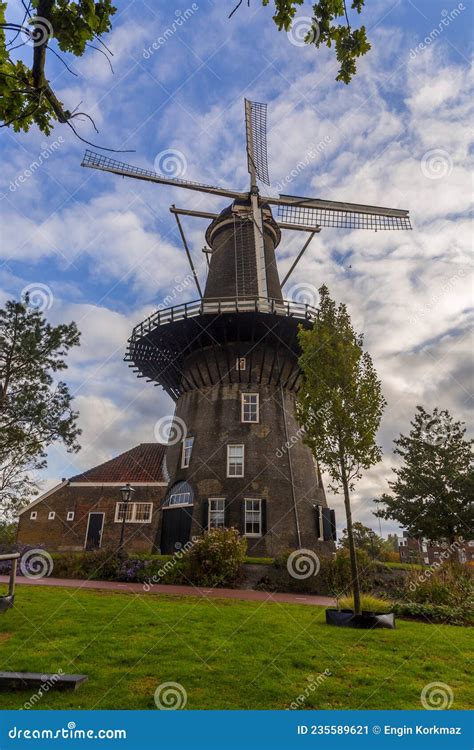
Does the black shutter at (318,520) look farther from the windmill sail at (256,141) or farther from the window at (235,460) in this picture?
the windmill sail at (256,141)

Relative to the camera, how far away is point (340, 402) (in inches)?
435

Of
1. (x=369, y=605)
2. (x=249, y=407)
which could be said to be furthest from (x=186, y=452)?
(x=369, y=605)

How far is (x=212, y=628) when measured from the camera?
870 centimetres

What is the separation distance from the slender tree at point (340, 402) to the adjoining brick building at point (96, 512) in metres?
15.0

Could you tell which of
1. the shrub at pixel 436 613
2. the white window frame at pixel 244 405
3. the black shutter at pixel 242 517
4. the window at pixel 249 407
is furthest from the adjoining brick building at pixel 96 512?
the shrub at pixel 436 613

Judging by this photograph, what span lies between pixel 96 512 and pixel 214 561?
10906mm

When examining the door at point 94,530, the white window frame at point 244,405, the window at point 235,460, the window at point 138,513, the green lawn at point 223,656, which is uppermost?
the white window frame at point 244,405

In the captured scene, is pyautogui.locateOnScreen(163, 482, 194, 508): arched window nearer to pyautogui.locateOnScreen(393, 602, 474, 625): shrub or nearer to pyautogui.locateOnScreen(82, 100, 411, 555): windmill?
pyautogui.locateOnScreen(82, 100, 411, 555): windmill

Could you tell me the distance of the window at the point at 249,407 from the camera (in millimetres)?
23578

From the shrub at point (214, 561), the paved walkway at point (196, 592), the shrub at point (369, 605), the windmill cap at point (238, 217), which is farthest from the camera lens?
the windmill cap at point (238, 217)

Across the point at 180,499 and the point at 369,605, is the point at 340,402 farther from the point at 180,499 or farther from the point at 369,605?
the point at 180,499

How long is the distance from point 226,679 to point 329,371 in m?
7.38

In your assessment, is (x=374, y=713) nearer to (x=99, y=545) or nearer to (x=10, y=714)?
(x=10, y=714)

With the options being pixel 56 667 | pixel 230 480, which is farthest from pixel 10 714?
pixel 230 480
